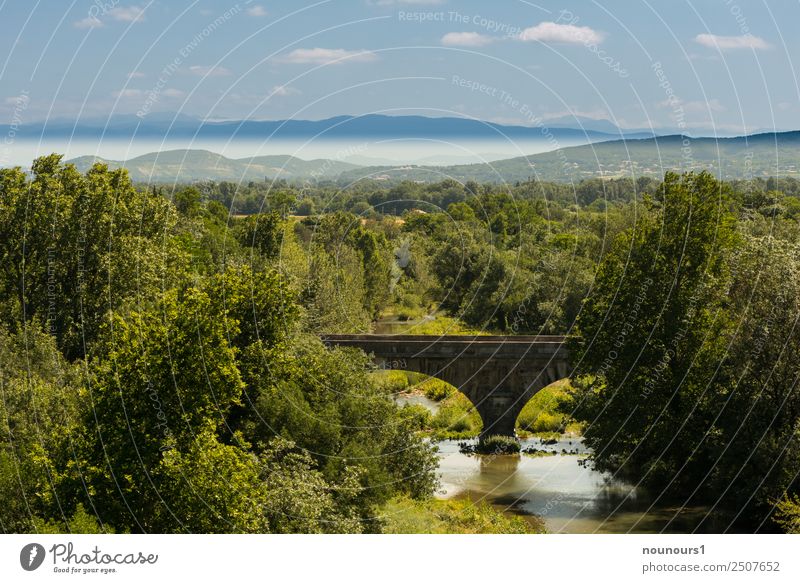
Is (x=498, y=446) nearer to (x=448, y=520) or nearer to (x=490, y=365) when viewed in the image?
(x=490, y=365)

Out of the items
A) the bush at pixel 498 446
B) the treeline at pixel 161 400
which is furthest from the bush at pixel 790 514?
the bush at pixel 498 446

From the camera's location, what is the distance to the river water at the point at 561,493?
44.2m

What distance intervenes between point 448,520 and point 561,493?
9.75 meters

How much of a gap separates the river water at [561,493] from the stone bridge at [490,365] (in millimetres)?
2654

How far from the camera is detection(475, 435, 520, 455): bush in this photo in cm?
6141

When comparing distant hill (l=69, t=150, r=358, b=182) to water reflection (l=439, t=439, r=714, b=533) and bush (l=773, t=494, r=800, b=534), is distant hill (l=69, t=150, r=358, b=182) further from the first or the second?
bush (l=773, t=494, r=800, b=534)

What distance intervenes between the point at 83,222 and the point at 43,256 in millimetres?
2796

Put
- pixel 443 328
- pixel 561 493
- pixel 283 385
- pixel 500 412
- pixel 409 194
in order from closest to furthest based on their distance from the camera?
pixel 283 385 → pixel 561 493 → pixel 500 412 → pixel 443 328 → pixel 409 194

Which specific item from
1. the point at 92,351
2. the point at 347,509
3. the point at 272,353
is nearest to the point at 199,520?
the point at 347,509

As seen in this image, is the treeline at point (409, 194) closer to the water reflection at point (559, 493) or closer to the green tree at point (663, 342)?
the water reflection at point (559, 493)

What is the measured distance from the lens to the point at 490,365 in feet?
208

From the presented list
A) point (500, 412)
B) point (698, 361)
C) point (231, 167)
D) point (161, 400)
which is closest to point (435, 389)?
point (500, 412)

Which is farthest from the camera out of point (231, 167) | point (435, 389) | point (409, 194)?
point (409, 194)

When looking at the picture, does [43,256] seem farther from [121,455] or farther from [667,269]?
[667,269]
